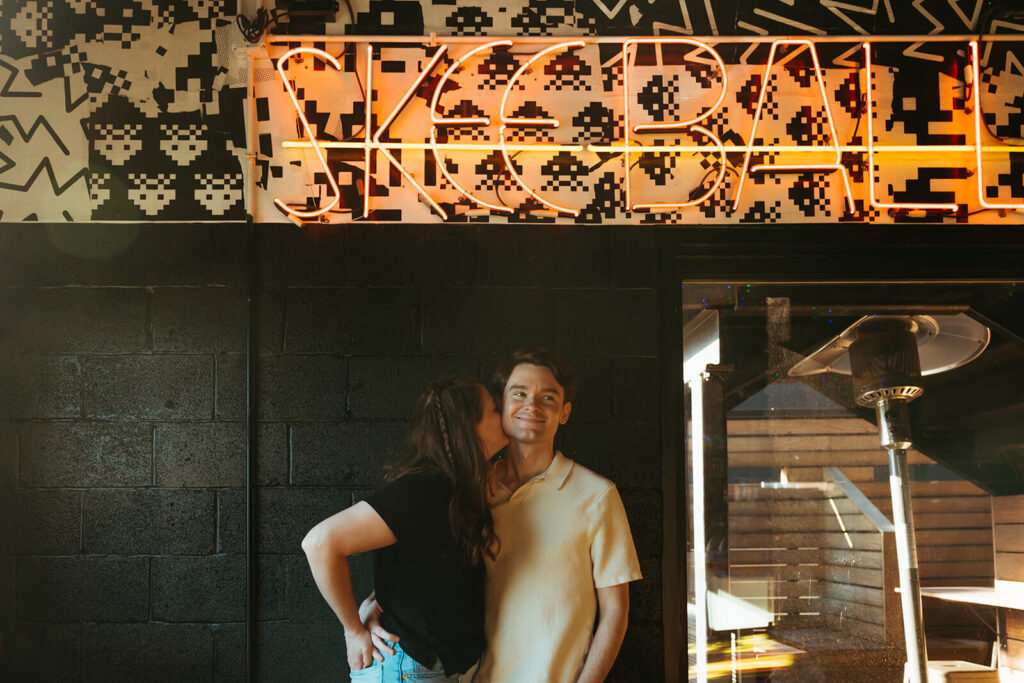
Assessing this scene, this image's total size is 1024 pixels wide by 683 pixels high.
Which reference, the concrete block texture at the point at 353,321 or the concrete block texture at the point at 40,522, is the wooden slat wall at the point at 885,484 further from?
the concrete block texture at the point at 40,522

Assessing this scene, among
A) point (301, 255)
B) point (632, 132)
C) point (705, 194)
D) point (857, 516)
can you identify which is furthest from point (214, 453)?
point (857, 516)

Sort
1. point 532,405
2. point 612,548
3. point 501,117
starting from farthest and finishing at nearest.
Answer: point 501,117
point 532,405
point 612,548

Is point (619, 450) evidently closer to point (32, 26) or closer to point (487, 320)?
point (487, 320)

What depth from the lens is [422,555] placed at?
8.41 feet

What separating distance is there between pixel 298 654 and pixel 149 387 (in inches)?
43.9

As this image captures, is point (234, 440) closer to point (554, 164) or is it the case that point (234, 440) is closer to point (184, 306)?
point (184, 306)

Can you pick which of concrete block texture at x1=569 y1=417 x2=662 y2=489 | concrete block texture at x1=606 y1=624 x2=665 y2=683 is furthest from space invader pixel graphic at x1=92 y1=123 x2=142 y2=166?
concrete block texture at x1=606 y1=624 x2=665 y2=683

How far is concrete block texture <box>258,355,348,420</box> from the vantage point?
10.6 ft

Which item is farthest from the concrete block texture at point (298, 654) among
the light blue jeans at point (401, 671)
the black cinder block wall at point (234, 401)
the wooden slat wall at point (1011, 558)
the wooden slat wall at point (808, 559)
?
the wooden slat wall at point (1011, 558)

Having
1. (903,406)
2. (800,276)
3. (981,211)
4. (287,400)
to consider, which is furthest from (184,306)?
(981,211)

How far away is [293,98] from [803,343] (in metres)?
2.17

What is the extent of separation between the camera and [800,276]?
3.41 metres

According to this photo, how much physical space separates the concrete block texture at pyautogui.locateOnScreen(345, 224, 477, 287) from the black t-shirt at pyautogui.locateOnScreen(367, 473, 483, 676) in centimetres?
93

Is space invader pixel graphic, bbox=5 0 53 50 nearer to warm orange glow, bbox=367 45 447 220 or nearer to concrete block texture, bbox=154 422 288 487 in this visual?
warm orange glow, bbox=367 45 447 220
